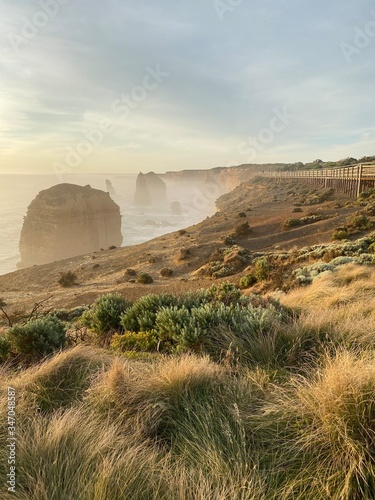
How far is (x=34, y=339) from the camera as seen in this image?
5.30 metres

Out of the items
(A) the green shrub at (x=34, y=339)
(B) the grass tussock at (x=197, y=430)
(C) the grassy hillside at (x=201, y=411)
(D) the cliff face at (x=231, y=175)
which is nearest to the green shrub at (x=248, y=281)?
(C) the grassy hillside at (x=201, y=411)

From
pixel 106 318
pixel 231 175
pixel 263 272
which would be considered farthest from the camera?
pixel 231 175

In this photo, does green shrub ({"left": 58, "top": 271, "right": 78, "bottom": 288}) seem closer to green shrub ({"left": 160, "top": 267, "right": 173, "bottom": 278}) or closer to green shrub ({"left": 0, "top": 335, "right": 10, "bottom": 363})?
green shrub ({"left": 160, "top": 267, "right": 173, "bottom": 278})

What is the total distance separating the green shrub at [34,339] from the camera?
518 centimetres

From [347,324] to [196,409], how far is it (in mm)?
2825

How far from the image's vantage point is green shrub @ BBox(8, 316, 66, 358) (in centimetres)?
518

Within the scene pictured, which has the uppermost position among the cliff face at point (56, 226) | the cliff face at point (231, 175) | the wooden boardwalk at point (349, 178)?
the cliff face at point (231, 175)

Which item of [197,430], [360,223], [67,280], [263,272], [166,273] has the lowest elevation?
[67,280]

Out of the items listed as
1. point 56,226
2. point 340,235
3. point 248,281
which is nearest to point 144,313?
point 248,281

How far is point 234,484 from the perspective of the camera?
Result: 191 cm

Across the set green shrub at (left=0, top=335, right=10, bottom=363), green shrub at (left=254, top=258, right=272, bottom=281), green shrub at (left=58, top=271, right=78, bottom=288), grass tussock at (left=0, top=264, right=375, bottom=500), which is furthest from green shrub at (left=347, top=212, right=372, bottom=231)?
green shrub at (left=58, top=271, right=78, bottom=288)

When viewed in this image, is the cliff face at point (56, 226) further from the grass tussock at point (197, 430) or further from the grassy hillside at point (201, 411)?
the grass tussock at point (197, 430)

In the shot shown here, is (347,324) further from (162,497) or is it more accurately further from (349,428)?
(162,497)

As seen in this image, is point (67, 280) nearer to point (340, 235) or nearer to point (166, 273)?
point (166, 273)
